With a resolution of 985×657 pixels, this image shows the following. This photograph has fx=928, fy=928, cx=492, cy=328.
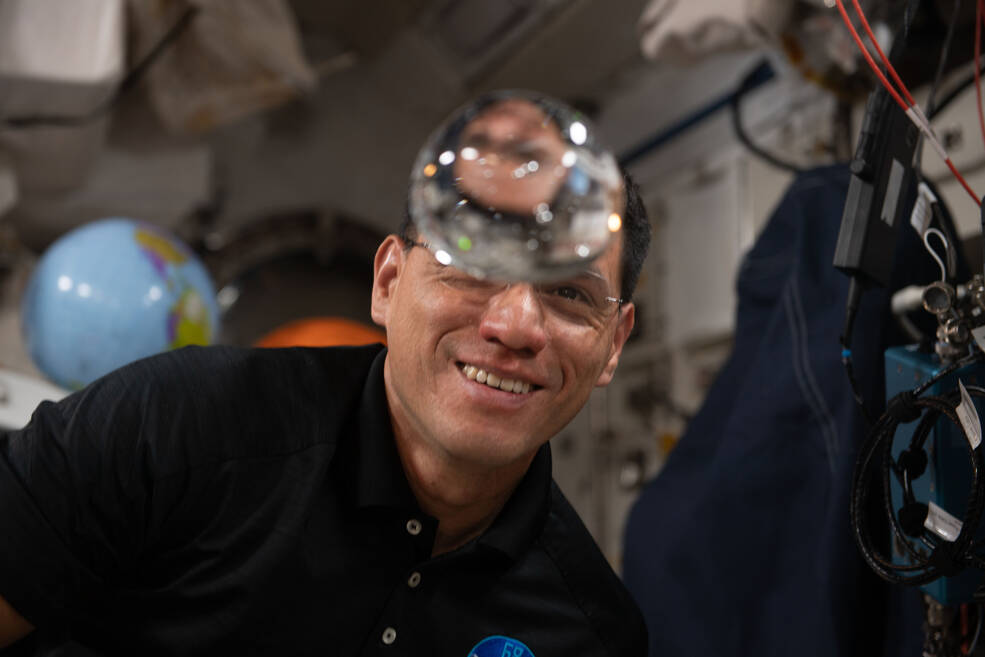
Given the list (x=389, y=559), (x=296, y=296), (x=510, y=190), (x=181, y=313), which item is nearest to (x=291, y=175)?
(x=296, y=296)

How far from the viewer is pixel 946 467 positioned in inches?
38.6

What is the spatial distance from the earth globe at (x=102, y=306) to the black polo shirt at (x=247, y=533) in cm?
90

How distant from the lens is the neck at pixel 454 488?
1.12m

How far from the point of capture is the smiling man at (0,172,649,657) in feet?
3.19

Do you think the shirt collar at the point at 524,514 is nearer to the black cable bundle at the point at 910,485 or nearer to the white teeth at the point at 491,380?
the white teeth at the point at 491,380

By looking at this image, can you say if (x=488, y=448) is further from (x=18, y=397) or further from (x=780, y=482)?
(x=18, y=397)

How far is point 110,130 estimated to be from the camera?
102 inches

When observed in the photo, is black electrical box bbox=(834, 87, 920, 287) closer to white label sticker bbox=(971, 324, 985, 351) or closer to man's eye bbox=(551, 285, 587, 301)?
white label sticker bbox=(971, 324, 985, 351)

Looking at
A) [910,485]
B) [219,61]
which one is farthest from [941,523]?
[219,61]

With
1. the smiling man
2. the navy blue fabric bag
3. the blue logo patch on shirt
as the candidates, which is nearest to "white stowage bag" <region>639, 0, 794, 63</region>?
the navy blue fabric bag

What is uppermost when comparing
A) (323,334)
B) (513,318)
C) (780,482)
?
(513,318)

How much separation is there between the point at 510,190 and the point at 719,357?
7.04ft

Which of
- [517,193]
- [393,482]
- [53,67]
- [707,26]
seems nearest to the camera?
[517,193]

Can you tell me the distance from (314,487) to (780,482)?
0.74 m
